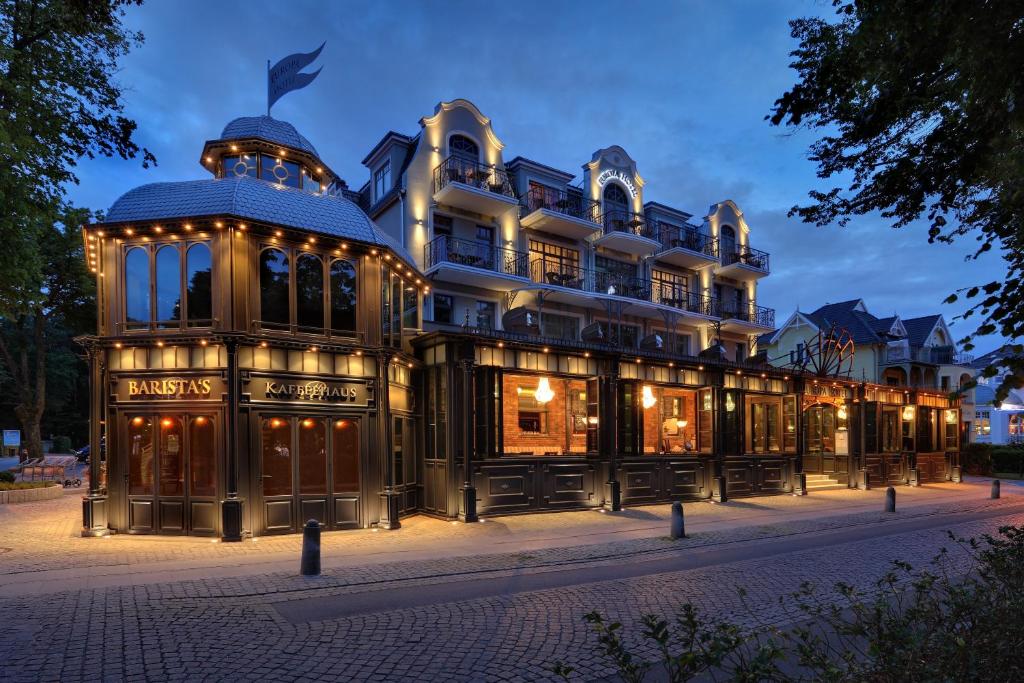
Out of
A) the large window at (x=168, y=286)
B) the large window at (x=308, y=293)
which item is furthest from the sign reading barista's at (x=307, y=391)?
the large window at (x=168, y=286)

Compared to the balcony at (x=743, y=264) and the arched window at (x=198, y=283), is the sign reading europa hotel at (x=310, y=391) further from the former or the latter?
the balcony at (x=743, y=264)

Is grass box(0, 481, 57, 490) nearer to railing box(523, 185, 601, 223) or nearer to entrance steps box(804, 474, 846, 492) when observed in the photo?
railing box(523, 185, 601, 223)

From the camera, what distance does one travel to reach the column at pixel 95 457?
13.5 meters

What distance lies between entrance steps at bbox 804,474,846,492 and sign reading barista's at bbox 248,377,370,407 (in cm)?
2080

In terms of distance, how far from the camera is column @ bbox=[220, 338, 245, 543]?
1303cm

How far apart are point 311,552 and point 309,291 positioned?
6.86 metres

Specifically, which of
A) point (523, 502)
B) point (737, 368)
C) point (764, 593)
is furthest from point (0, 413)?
point (764, 593)

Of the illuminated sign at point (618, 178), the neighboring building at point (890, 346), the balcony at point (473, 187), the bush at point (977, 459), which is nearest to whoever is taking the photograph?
the balcony at point (473, 187)

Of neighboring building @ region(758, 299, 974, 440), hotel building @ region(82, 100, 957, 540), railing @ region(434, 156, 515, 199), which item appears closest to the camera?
hotel building @ region(82, 100, 957, 540)

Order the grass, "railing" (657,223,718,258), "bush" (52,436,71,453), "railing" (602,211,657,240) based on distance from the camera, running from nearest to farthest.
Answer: the grass, "railing" (602,211,657,240), "railing" (657,223,718,258), "bush" (52,436,71,453)

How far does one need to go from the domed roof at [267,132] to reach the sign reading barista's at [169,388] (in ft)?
24.1

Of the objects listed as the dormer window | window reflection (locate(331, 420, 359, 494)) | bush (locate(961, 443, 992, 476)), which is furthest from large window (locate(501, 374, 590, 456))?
bush (locate(961, 443, 992, 476))

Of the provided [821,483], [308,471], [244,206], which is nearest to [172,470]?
[308,471]

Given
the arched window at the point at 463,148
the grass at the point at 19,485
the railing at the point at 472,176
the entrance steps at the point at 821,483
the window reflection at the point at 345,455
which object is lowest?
the entrance steps at the point at 821,483
